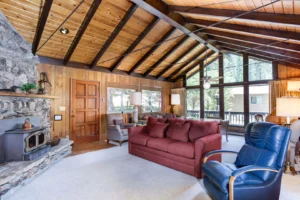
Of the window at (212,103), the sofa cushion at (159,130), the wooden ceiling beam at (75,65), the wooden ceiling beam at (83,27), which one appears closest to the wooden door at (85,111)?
the wooden ceiling beam at (75,65)

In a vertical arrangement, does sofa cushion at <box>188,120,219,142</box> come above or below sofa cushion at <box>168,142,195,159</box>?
above

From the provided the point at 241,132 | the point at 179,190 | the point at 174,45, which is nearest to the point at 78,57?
the point at 174,45

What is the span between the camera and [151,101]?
8273 millimetres

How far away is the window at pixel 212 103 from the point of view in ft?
25.7

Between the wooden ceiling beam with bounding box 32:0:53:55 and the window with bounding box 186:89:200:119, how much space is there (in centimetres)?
686

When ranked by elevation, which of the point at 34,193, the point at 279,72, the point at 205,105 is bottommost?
the point at 34,193

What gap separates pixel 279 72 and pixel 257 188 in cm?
601

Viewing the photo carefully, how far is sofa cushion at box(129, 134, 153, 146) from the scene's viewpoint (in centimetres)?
392

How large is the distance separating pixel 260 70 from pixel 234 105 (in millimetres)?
1801

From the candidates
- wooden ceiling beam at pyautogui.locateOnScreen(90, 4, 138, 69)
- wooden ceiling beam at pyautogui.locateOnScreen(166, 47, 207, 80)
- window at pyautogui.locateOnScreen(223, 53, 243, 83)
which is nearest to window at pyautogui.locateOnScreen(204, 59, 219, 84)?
window at pyautogui.locateOnScreen(223, 53, 243, 83)

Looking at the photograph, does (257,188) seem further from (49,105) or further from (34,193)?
(49,105)

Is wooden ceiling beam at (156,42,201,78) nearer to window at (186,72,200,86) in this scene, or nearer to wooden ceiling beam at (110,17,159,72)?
window at (186,72,200,86)

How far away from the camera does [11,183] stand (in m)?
2.46

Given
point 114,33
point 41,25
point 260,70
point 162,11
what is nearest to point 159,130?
point 162,11
